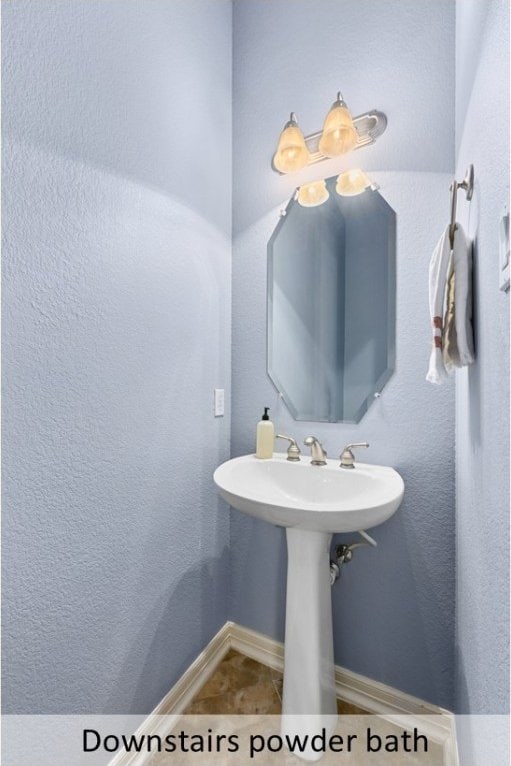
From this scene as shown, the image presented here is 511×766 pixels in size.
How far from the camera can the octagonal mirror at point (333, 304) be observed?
1167mm

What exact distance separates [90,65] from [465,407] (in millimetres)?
1257

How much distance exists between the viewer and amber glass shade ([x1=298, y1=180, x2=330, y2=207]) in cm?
126

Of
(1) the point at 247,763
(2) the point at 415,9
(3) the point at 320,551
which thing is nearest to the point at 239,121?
(2) the point at 415,9

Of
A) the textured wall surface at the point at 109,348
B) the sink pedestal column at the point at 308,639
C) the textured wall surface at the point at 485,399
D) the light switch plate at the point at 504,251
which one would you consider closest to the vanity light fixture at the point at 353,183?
the textured wall surface at the point at 485,399

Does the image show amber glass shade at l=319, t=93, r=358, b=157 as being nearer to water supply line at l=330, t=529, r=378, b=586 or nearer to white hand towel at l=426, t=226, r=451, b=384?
white hand towel at l=426, t=226, r=451, b=384

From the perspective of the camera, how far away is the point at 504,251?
517mm

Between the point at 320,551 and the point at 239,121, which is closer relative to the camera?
the point at 320,551

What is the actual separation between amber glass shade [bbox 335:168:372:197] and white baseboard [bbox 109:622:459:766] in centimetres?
168

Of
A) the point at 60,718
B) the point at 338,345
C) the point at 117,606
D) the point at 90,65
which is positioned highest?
the point at 90,65

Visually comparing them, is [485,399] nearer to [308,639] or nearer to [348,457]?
[348,457]

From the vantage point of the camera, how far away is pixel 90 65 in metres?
0.83

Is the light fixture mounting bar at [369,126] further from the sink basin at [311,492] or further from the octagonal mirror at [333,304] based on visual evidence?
the sink basin at [311,492]

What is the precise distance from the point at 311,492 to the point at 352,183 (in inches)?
42.0

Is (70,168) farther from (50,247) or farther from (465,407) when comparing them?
(465,407)
